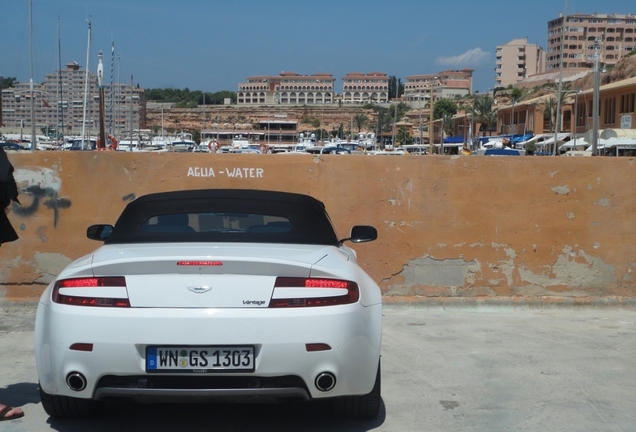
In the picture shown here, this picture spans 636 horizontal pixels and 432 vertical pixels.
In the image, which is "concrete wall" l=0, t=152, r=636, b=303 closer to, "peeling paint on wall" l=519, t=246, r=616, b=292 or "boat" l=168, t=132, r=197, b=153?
"peeling paint on wall" l=519, t=246, r=616, b=292

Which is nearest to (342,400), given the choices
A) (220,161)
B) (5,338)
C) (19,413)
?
(19,413)

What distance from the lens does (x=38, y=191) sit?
8.26 m

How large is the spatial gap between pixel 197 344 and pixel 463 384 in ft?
8.11

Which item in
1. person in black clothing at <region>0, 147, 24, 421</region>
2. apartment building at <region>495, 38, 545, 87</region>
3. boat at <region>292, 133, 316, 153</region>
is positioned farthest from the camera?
apartment building at <region>495, 38, 545, 87</region>

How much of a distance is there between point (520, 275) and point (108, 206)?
4.70m

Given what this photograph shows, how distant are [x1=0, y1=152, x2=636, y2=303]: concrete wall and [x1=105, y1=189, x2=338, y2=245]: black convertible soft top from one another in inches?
119

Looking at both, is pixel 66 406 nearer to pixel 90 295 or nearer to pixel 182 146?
pixel 90 295

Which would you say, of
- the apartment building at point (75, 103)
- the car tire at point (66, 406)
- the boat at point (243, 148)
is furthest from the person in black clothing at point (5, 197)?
the apartment building at point (75, 103)

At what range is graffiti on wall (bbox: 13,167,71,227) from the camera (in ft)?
27.1

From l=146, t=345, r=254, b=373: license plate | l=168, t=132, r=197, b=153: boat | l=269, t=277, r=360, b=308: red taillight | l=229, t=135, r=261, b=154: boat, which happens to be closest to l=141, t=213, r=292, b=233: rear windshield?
l=269, t=277, r=360, b=308: red taillight

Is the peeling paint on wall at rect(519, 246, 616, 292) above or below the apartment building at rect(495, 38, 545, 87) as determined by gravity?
below

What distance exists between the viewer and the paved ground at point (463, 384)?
15.3ft

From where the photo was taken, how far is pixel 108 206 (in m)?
8.30

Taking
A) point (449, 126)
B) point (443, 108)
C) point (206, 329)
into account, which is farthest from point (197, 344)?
point (443, 108)
